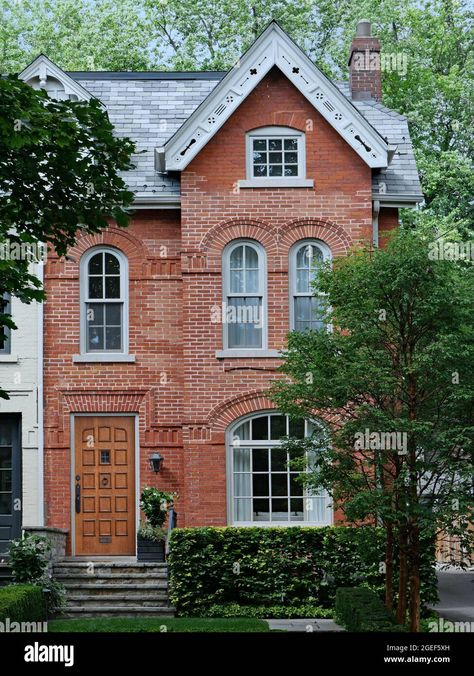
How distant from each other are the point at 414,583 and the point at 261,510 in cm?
770

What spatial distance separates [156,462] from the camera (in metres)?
25.2

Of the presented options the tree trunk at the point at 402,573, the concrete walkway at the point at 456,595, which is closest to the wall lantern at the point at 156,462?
the concrete walkway at the point at 456,595

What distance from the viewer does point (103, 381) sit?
2555 centimetres

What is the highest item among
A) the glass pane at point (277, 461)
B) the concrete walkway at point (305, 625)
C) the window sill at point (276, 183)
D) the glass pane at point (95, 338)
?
the window sill at point (276, 183)

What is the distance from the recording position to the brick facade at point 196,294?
2511 centimetres

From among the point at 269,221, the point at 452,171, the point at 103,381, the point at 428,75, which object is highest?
the point at 428,75

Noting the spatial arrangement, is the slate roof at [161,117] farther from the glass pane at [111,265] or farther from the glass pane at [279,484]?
the glass pane at [279,484]

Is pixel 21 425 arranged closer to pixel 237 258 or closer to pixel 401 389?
pixel 237 258

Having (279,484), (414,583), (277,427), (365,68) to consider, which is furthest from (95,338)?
(414,583)

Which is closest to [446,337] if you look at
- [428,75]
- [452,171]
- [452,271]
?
[452,271]

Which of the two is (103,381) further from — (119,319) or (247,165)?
(247,165)

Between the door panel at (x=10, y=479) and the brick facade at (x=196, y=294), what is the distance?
708 mm

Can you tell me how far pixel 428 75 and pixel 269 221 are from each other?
52.4 feet

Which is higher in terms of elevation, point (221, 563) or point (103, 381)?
point (103, 381)
